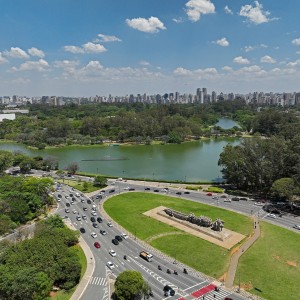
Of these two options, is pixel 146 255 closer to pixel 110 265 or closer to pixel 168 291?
pixel 110 265

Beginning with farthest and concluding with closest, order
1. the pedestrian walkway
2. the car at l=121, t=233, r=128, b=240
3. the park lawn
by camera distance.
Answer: the car at l=121, t=233, r=128, b=240 → the pedestrian walkway → the park lawn

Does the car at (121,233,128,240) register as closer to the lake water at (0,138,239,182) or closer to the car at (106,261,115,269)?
→ the car at (106,261,115,269)

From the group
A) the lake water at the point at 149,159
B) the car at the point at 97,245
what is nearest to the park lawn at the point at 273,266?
the car at the point at 97,245

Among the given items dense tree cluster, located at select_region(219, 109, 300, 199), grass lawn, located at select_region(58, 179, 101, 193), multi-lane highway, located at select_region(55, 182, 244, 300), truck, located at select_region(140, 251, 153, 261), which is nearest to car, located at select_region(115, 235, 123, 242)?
multi-lane highway, located at select_region(55, 182, 244, 300)

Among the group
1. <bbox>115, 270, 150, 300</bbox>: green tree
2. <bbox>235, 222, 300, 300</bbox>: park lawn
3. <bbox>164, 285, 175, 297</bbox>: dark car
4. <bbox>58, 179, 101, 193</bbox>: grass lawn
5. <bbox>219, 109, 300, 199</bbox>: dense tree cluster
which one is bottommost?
<bbox>58, 179, 101, 193</bbox>: grass lawn

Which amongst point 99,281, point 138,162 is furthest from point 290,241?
point 138,162

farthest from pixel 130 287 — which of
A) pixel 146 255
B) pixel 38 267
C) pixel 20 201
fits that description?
pixel 20 201

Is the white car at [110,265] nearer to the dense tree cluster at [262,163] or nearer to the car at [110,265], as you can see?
the car at [110,265]

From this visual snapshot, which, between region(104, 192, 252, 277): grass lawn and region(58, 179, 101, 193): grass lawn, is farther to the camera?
region(58, 179, 101, 193): grass lawn
